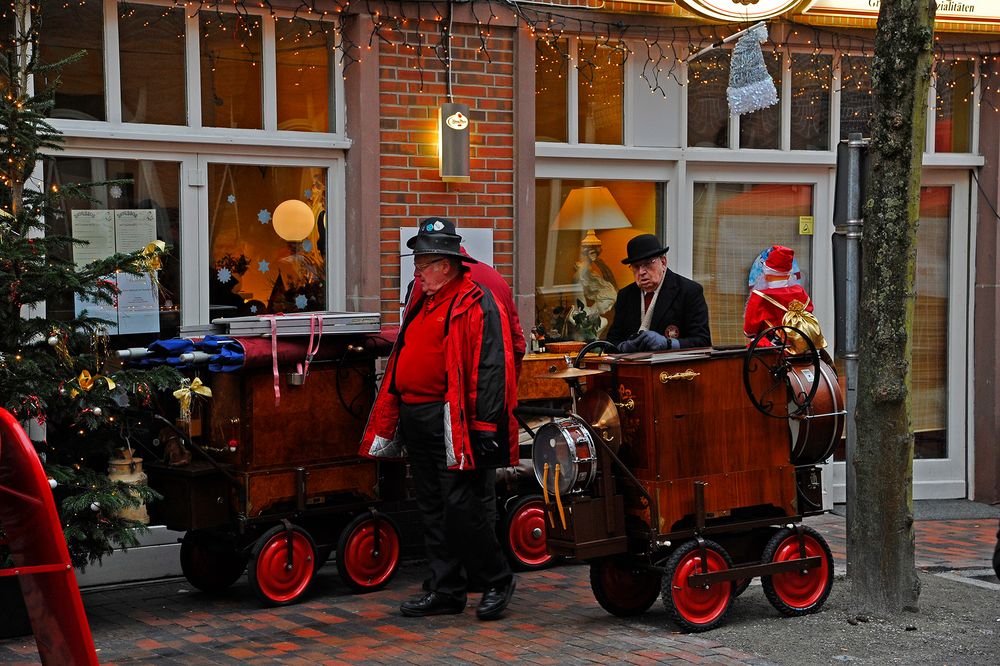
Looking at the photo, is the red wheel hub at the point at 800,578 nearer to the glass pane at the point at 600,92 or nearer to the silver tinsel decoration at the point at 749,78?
the silver tinsel decoration at the point at 749,78

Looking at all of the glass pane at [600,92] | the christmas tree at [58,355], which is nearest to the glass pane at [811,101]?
the glass pane at [600,92]

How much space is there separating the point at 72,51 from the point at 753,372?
4198 mm

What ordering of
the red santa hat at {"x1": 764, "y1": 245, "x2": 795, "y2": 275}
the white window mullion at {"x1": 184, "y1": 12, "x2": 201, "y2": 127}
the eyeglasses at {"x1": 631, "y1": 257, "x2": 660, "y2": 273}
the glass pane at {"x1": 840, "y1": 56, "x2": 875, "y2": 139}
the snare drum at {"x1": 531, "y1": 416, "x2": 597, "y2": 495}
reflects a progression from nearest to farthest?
the snare drum at {"x1": 531, "y1": 416, "x2": 597, "y2": 495} → the red santa hat at {"x1": 764, "y1": 245, "x2": 795, "y2": 275} → the eyeglasses at {"x1": 631, "y1": 257, "x2": 660, "y2": 273} → the white window mullion at {"x1": 184, "y1": 12, "x2": 201, "y2": 127} → the glass pane at {"x1": 840, "y1": 56, "x2": 875, "y2": 139}

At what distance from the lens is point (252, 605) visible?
7.32 meters

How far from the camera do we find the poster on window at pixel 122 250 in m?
7.81

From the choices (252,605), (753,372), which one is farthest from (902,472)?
(252,605)

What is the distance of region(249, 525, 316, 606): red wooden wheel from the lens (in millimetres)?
7121

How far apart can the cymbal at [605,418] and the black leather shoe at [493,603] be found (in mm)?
1030

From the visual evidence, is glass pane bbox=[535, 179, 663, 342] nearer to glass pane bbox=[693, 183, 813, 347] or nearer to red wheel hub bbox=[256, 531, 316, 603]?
glass pane bbox=[693, 183, 813, 347]

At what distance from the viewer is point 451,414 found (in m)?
6.81

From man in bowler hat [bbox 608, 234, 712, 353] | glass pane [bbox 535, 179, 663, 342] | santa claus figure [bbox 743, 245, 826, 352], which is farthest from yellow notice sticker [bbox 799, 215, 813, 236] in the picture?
man in bowler hat [bbox 608, 234, 712, 353]

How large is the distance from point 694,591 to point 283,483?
221cm

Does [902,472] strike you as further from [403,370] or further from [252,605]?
[252,605]

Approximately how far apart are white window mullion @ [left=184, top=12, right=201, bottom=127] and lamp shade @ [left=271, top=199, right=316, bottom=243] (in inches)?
29.2
